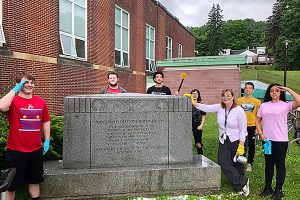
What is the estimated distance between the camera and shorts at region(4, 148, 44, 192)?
4314 mm

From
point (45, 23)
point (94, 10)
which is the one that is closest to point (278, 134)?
point (45, 23)

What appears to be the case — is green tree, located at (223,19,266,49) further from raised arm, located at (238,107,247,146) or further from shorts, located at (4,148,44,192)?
shorts, located at (4,148,44,192)

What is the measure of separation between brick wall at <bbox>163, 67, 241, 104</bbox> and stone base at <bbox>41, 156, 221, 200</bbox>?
52.1 ft

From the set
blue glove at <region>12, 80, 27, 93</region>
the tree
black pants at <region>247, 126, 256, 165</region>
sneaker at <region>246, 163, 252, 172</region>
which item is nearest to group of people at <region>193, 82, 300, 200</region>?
black pants at <region>247, 126, 256, 165</region>

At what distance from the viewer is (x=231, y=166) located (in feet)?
18.3

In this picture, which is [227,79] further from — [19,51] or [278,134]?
[278,134]

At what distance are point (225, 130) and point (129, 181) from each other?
5.73 ft

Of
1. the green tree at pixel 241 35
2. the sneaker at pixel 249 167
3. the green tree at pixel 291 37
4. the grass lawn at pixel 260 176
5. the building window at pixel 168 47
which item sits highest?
the green tree at pixel 241 35

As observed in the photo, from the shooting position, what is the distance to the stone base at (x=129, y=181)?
4.96m

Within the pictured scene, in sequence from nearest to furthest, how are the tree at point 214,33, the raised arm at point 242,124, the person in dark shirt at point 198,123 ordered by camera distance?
1. the raised arm at point 242,124
2. the person in dark shirt at point 198,123
3. the tree at point 214,33

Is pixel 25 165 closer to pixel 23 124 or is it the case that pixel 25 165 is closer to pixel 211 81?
pixel 23 124

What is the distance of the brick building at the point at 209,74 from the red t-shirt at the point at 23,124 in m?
17.3

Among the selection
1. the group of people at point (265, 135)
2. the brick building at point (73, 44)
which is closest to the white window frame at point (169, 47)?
the brick building at point (73, 44)

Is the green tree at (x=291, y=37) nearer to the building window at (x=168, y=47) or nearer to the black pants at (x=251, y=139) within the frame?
the building window at (x=168, y=47)
